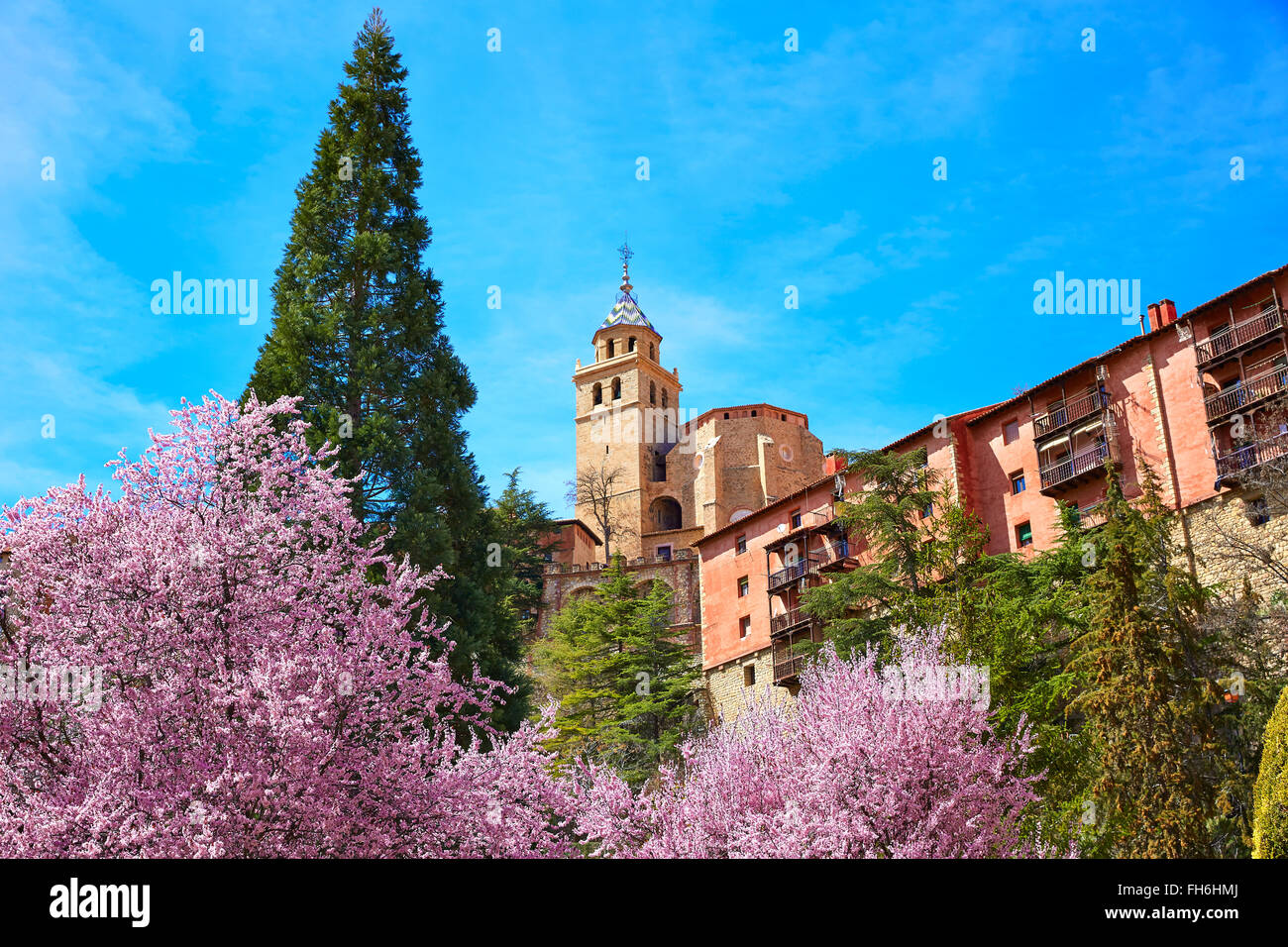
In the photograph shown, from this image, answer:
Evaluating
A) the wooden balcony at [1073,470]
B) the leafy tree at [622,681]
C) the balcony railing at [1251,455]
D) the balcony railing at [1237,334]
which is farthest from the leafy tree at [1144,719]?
the leafy tree at [622,681]

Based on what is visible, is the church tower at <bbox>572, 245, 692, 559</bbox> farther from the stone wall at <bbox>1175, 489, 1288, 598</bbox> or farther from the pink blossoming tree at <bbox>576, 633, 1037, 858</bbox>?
the pink blossoming tree at <bbox>576, 633, 1037, 858</bbox>

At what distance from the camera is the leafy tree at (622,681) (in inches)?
1540

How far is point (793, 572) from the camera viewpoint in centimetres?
4300

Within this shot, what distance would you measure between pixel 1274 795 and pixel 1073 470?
83.6 feet

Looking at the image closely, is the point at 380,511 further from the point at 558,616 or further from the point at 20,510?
the point at 558,616

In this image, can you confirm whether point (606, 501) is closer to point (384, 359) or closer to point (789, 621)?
point (789, 621)

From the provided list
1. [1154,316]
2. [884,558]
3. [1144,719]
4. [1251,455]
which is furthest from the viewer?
[1154,316]

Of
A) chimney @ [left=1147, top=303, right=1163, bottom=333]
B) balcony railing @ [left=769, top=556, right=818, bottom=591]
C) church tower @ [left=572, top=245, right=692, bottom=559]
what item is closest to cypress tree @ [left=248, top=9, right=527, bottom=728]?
balcony railing @ [left=769, top=556, right=818, bottom=591]

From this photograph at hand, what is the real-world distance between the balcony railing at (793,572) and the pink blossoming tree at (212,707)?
31.5 metres

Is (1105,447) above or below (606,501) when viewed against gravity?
below

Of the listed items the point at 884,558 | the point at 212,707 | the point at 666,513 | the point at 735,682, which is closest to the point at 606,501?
the point at 666,513

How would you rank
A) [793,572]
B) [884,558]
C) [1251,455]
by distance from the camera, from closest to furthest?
1. [1251,455]
2. [884,558]
3. [793,572]
